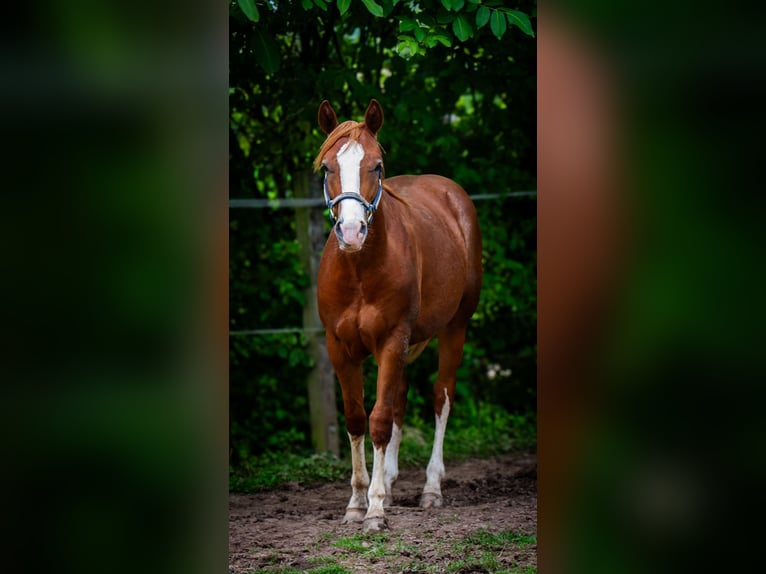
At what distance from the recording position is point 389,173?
23.8 ft

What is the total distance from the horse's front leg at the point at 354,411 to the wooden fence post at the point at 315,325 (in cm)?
181

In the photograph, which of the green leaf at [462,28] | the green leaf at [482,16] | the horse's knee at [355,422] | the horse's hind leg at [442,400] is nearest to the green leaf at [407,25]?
the green leaf at [462,28]

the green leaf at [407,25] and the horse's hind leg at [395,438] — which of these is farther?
the horse's hind leg at [395,438]

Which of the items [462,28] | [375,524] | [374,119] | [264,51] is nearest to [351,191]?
[374,119]

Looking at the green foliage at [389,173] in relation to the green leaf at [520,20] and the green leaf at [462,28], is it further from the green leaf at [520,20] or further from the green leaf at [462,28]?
the green leaf at [520,20]

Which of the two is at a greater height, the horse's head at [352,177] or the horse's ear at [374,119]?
the horse's ear at [374,119]

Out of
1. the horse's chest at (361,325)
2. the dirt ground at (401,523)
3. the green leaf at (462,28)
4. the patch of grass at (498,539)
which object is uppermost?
the green leaf at (462,28)

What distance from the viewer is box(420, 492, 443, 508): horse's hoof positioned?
5.25 meters

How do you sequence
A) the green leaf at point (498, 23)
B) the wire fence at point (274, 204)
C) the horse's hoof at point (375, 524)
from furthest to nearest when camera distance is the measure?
the wire fence at point (274, 204), the horse's hoof at point (375, 524), the green leaf at point (498, 23)

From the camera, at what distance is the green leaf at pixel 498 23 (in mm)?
4070

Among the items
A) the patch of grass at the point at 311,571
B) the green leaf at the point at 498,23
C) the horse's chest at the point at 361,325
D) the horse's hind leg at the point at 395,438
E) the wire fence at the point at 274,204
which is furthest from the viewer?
the wire fence at the point at 274,204

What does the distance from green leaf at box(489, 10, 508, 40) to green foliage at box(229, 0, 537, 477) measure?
4.65 ft
